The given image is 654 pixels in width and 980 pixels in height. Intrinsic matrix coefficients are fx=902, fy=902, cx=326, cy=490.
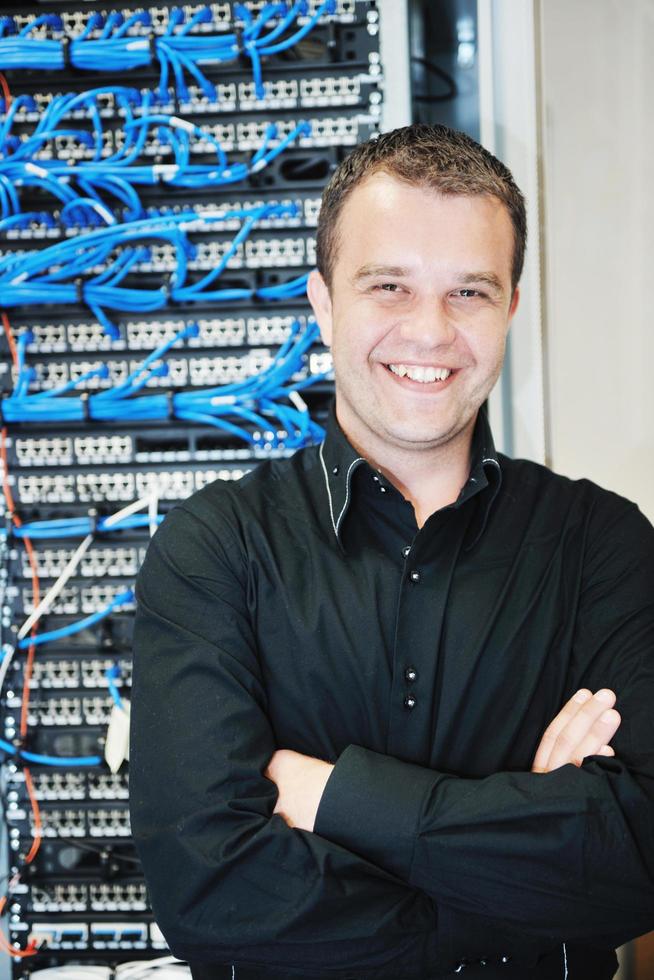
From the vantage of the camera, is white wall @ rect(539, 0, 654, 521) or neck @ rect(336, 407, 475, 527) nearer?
neck @ rect(336, 407, 475, 527)

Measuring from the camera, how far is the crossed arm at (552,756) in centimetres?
119

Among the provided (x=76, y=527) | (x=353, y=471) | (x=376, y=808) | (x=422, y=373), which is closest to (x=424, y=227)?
(x=422, y=373)

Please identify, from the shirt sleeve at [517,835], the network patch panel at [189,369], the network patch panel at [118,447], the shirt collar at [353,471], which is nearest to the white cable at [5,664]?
the network patch panel at [118,447]

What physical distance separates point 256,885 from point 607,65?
6.02 ft

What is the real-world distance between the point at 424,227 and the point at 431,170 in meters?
0.09

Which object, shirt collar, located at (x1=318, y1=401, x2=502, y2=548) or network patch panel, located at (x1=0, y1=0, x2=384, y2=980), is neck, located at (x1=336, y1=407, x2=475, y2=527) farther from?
network patch panel, located at (x1=0, y1=0, x2=384, y2=980)

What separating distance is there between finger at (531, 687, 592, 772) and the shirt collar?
10.8 inches

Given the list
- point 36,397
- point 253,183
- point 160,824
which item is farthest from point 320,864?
point 253,183

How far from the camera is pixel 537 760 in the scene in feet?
4.27

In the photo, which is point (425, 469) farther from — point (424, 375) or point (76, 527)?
point (76, 527)

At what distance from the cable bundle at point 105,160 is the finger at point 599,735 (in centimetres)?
127

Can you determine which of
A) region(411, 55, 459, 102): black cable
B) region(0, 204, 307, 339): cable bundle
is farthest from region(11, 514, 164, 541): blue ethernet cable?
region(411, 55, 459, 102): black cable

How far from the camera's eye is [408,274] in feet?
4.41

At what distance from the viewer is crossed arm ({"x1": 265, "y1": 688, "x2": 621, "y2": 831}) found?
3.91 ft
